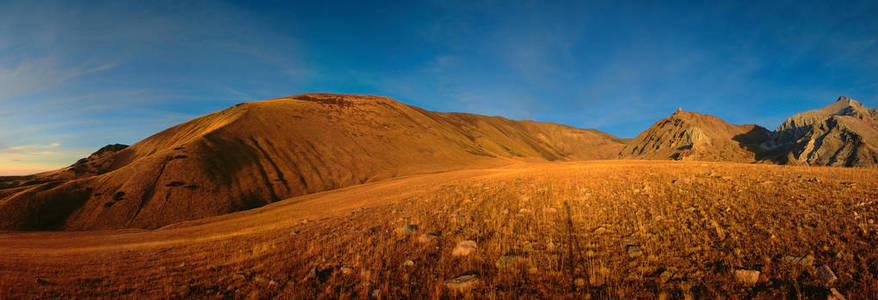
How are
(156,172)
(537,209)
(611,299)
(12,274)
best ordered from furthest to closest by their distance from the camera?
(156,172) → (537,209) → (12,274) → (611,299)

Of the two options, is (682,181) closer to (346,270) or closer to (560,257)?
(560,257)

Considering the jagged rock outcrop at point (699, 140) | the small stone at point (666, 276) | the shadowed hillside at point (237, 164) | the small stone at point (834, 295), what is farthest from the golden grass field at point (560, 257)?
the jagged rock outcrop at point (699, 140)

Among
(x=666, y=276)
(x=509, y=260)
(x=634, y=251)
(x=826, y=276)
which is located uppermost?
(x=826, y=276)

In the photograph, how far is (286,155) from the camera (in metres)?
82.3

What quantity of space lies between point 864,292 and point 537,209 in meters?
8.42

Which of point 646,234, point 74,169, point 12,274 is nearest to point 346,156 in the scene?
point 74,169

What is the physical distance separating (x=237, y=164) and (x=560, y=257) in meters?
79.2

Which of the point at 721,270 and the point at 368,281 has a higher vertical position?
the point at 721,270

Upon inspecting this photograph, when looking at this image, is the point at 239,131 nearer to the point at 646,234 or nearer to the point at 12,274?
the point at 12,274

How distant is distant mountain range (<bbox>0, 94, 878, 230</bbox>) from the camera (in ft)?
156

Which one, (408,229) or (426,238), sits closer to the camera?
(426,238)

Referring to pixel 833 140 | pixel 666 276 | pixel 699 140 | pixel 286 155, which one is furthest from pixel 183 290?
pixel 699 140

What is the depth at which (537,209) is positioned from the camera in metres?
12.4

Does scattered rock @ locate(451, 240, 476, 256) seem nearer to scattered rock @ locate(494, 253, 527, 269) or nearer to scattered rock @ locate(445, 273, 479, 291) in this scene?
scattered rock @ locate(494, 253, 527, 269)
